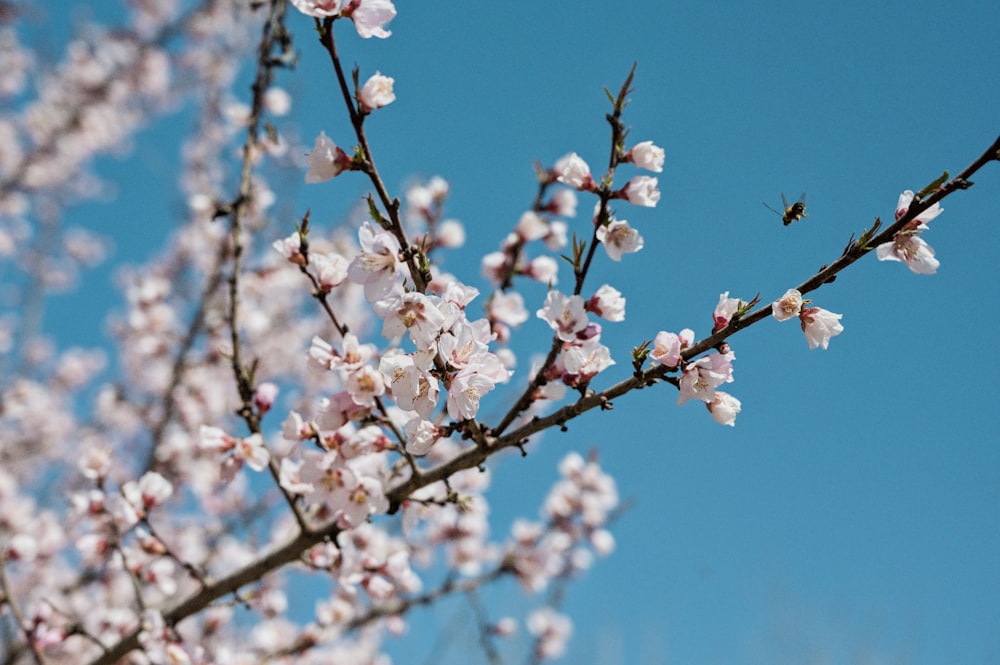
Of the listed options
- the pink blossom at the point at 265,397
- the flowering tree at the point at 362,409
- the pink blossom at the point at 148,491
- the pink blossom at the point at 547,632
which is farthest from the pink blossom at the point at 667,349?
the pink blossom at the point at 547,632

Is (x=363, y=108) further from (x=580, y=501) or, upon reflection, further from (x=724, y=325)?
(x=580, y=501)

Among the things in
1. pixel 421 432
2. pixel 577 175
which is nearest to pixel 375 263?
pixel 421 432

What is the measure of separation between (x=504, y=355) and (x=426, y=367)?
112 centimetres

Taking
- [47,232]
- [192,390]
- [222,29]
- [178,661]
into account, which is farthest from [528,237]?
[47,232]

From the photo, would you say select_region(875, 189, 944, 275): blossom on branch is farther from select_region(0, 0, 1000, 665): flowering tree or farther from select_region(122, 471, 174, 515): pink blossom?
select_region(122, 471, 174, 515): pink blossom

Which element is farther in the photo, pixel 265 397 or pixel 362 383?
pixel 265 397

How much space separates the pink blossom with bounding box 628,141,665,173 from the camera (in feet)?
6.25

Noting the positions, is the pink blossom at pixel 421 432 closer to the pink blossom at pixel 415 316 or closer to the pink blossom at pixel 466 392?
the pink blossom at pixel 466 392

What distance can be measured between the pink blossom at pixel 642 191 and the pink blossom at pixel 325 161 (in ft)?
2.62

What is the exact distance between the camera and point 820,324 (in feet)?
5.71

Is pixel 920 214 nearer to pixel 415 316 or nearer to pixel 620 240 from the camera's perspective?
pixel 620 240

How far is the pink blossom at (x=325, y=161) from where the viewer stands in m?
1.78

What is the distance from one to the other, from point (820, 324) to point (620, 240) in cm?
58

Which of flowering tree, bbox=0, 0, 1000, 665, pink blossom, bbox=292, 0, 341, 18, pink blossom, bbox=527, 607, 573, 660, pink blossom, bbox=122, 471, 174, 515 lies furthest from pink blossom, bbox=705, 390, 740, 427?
pink blossom, bbox=527, 607, 573, 660
